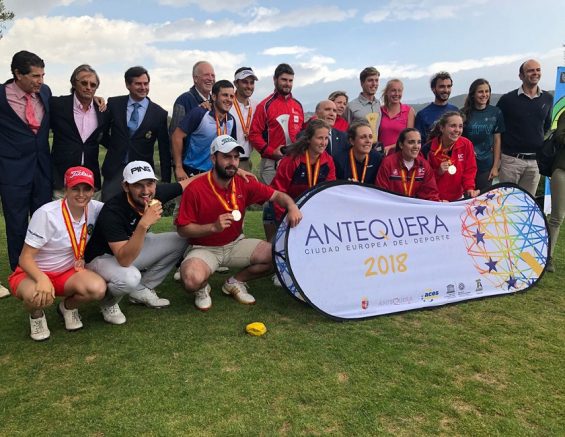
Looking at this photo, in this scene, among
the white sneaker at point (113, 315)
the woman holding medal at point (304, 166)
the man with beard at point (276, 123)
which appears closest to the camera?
the white sneaker at point (113, 315)

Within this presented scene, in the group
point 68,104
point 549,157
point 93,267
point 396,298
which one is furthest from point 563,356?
point 68,104

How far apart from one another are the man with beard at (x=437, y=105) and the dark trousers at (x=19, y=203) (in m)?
4.74

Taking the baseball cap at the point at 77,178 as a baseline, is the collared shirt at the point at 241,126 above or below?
above

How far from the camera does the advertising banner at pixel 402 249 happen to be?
4.36 metres

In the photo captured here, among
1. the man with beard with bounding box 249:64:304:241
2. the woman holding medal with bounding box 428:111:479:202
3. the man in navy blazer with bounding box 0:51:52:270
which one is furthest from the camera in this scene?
the man with beard with bounding box 249:64:304:241

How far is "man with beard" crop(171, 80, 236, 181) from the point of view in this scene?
528 centimetres

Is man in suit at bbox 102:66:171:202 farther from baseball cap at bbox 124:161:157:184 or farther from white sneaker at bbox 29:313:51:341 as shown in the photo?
white sneaker at bbox 29:313:51:341

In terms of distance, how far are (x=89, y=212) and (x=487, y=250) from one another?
4.17 meters

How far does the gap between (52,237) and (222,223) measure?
4.84ft

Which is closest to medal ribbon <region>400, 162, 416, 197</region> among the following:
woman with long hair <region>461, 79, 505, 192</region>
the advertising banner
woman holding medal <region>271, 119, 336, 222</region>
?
the advertising banner

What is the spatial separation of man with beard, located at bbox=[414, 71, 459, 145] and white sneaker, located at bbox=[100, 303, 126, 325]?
4.36 metres

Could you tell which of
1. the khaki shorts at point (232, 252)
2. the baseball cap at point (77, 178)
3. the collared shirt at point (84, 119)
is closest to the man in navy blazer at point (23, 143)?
the collared shirt at point (84, 119)

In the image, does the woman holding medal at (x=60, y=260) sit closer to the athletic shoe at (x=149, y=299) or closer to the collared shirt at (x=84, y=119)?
the athletic shoe at (x=149, y=299)

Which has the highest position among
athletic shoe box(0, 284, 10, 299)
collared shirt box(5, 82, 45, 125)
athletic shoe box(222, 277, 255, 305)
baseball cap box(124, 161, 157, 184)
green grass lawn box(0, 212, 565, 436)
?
collared shirt box(5, 82, 45, 125)
